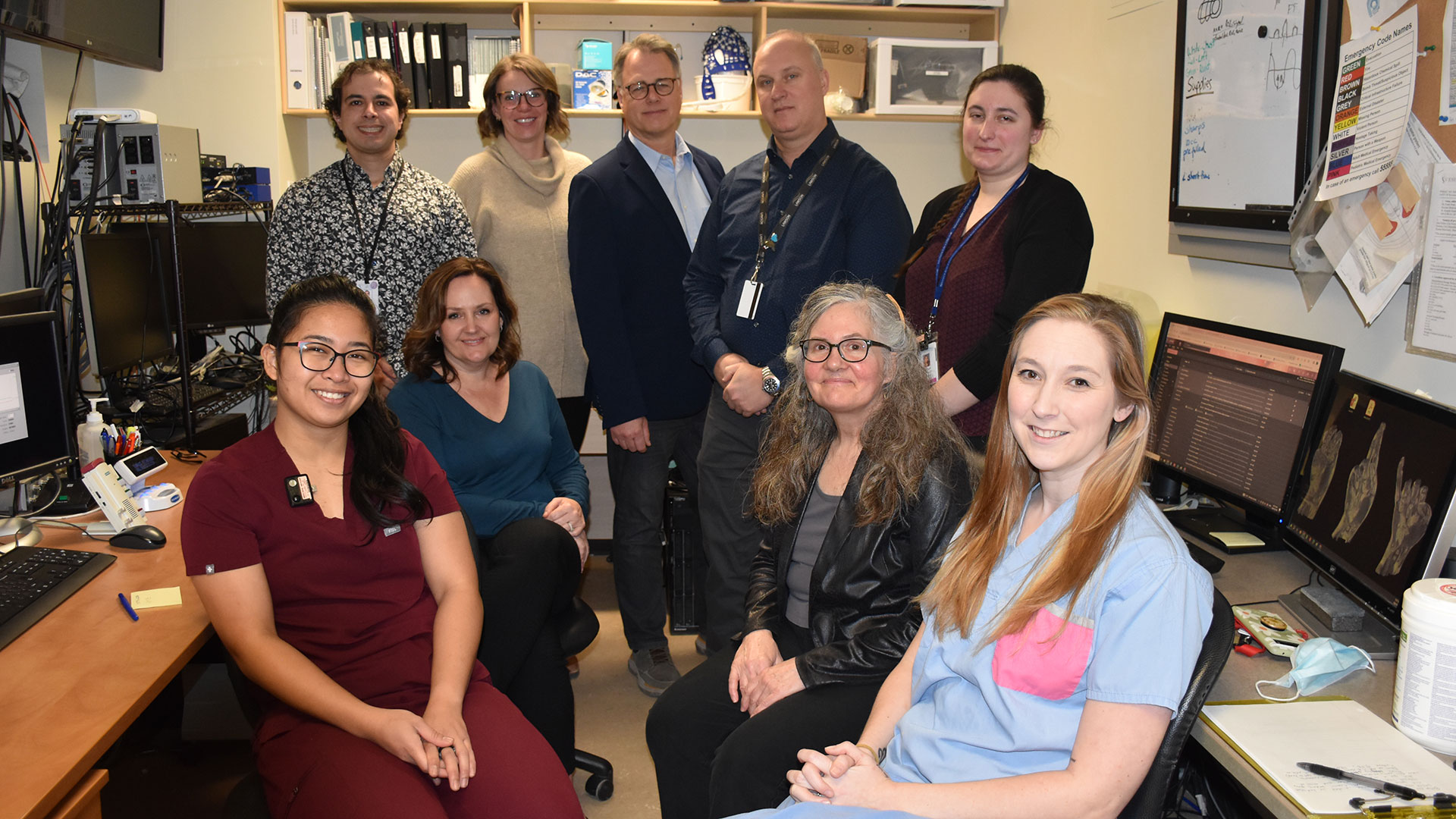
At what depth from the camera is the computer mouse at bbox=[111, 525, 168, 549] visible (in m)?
2.02

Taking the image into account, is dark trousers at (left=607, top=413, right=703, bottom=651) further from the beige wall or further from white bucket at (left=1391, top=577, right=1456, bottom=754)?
white bucket at (left=1391, top=577, right=1456, bottom=754)

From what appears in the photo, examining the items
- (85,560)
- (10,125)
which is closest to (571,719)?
(85,560)

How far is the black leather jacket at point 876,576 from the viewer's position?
5.65 ft

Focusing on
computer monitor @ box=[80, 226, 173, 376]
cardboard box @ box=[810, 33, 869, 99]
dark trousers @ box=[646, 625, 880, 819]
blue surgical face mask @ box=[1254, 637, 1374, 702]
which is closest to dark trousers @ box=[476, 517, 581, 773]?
dark trousers @ box=[646, 625, 880, 819]

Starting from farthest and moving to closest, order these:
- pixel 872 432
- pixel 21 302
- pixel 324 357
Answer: pixel 21 302 < pixel 872 432 < pixel 324 357

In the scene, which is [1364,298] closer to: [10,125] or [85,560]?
[85,560]

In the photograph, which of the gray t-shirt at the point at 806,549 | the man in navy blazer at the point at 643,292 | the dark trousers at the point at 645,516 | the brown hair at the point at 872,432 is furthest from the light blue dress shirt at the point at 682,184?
the gray t-shirt at the point at 806,549

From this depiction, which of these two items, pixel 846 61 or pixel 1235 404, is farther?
pixel 846 61

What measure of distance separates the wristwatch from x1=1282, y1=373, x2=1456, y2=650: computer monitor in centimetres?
116

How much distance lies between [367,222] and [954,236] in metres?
1.71

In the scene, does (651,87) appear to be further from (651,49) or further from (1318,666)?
(1318,666)

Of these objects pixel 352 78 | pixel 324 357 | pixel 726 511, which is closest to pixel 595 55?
pixel 352 78

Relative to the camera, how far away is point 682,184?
119 inches

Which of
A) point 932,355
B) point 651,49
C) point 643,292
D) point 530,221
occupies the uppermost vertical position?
point 651,49
